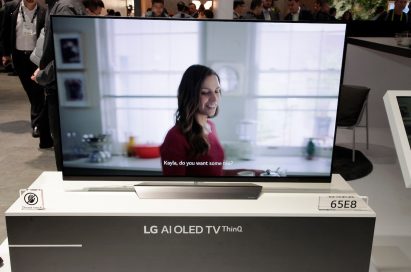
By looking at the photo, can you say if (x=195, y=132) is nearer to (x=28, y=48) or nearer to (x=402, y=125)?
(x=402, y=125)

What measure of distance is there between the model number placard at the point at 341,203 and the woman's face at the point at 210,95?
1.86 feet

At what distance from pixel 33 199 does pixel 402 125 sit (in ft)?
4.75

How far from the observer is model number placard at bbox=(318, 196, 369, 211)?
174cm

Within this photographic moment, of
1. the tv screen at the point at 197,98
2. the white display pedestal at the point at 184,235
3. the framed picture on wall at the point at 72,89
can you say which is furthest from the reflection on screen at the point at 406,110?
the framed picture on wall at the point at 72,89

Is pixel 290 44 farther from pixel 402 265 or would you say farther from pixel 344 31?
pixel 402 265

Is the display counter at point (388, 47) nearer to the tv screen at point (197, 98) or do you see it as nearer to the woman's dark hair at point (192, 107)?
the tv screen at point (197, 98)

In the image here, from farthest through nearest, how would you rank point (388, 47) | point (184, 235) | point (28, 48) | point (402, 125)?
point (388, 47) < point (28, 48) < point (184, 235) < point (402, 125)

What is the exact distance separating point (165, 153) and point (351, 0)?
8009 mm

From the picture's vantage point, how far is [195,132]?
5.73ft

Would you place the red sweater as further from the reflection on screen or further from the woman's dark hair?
the reflection on screen

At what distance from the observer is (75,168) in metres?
1.80

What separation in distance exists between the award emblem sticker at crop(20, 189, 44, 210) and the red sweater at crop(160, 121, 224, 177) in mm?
496

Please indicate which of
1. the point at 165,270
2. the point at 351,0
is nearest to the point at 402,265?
the point at 165,270

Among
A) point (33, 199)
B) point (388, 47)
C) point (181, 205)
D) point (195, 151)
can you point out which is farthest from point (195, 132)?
point (388, 47)
